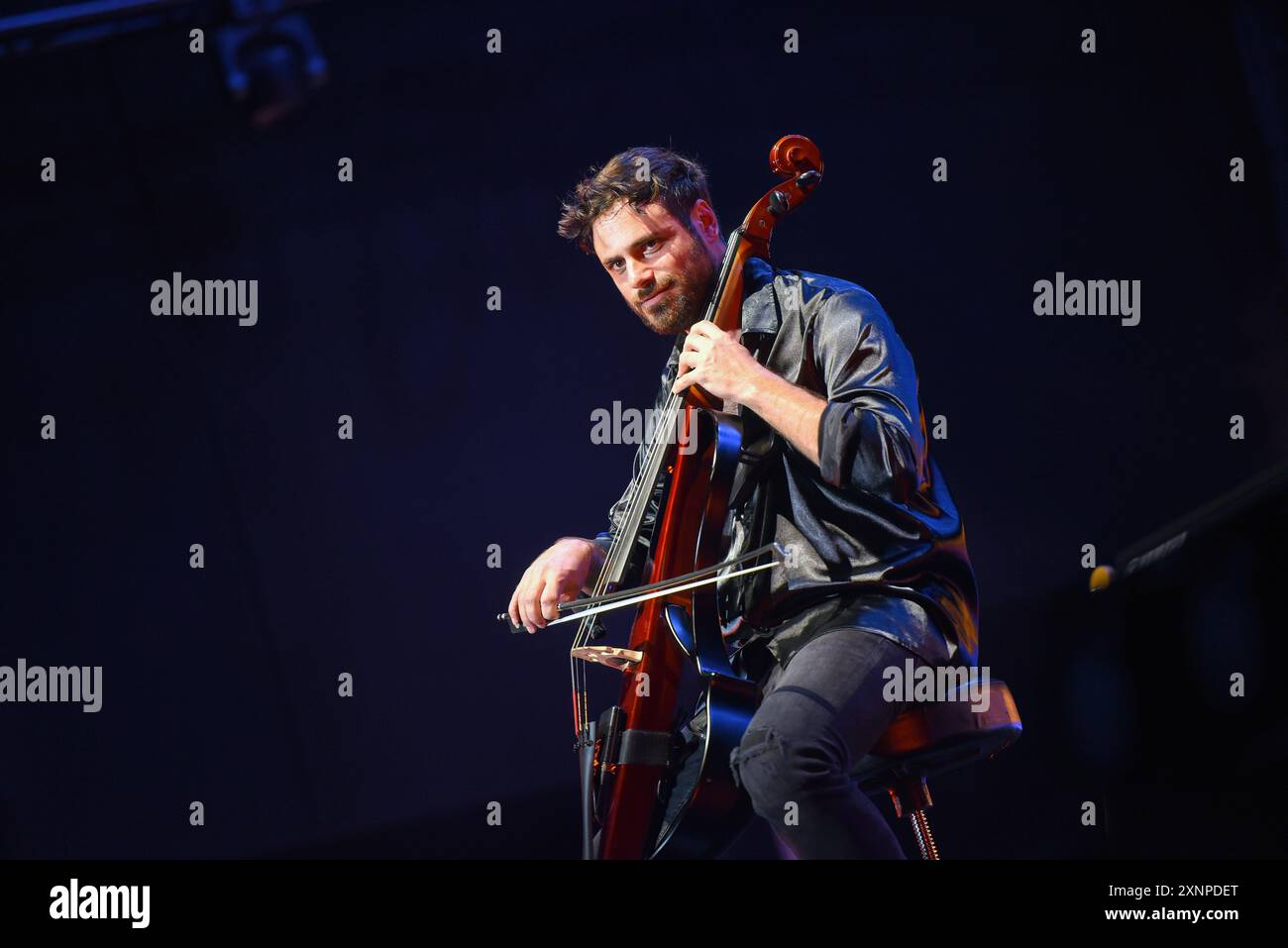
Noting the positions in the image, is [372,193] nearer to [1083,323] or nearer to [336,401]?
[336,401]

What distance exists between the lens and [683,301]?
235 cm

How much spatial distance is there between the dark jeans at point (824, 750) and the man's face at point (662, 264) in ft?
2.63

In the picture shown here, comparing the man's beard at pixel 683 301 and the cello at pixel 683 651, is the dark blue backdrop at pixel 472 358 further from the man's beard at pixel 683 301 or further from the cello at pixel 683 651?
the cello at pixel 683 651

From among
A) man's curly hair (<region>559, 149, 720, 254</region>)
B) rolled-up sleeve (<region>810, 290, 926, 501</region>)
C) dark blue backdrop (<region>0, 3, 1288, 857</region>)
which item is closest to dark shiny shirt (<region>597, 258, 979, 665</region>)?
rolled-up sleeve (<region>810, 290, 926, 501</region>)

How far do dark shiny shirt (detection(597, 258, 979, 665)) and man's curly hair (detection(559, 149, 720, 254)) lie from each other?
27 centimetres

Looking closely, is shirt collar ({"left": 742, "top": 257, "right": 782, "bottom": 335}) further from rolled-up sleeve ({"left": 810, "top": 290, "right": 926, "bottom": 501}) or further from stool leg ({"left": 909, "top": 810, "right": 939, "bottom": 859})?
stool leg ({"left": 909, "top": 810, "right": 939, "bottom": 859})

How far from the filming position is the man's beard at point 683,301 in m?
2.35

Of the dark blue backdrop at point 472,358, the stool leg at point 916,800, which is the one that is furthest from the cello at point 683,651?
the dark blue backdrop at point 472,358

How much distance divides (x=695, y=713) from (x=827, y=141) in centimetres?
171

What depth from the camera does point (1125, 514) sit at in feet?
9.60

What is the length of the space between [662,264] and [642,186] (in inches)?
6.6

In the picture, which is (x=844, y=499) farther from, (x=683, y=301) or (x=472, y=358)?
(x=472, y=358)

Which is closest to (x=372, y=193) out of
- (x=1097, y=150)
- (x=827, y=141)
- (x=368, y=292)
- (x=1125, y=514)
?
(x=368, y=292)

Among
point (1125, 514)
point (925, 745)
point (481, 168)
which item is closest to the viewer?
point (925, 745)
